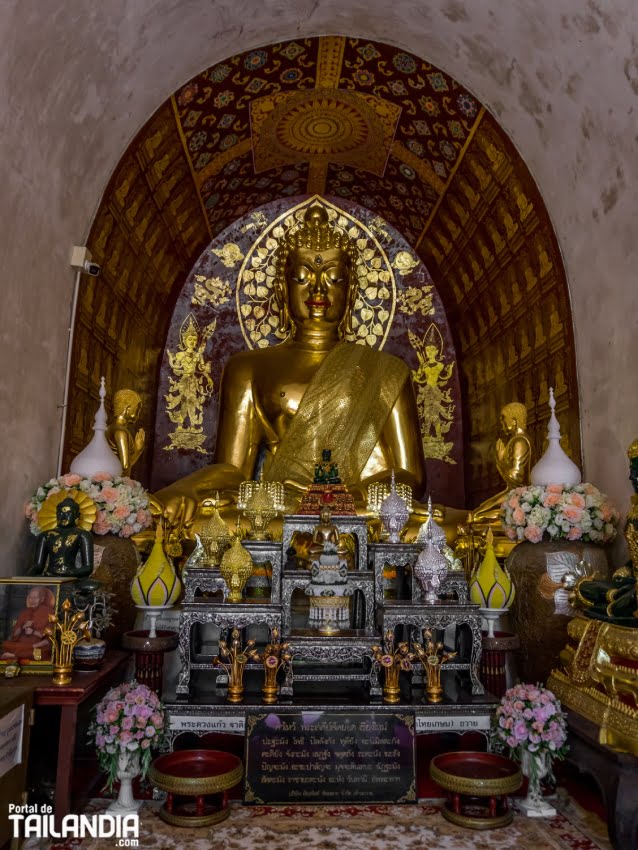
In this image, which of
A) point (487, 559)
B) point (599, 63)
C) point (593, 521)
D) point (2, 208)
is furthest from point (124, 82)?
point (593, 521)

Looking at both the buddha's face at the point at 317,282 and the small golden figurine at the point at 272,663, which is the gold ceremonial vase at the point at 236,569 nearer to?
the small golden figurine at the point at 272,663

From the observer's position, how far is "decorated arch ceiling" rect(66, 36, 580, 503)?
4949mm

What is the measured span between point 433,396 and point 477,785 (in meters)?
4.32

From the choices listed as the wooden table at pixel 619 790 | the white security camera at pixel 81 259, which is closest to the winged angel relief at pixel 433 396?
the white security camera at pixel 81 259

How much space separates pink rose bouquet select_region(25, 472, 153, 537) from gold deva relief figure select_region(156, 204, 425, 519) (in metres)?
0.83

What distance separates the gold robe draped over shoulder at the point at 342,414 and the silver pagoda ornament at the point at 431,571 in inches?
78.1

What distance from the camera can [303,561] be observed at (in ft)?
14.8

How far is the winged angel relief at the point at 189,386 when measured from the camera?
6555mm

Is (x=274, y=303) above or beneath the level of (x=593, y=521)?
above

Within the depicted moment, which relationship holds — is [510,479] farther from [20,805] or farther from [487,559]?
[20,805]

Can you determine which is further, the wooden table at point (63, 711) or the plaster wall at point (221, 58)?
the plaster wall at point (221, 58)

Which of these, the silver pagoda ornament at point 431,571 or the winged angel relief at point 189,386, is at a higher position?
the winged angel relief at point 189,386

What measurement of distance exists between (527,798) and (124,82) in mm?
A: 4310

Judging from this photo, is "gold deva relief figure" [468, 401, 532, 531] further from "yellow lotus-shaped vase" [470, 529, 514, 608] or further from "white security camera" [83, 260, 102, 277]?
"white security camera" [83, 260, 102, 277]
